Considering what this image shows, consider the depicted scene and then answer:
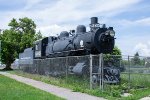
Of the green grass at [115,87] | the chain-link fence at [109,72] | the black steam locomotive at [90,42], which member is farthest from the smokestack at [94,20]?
the green grass at [115,87]

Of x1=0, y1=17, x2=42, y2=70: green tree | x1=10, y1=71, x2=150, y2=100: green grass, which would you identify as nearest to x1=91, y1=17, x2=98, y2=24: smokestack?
x1=10, y1=71, x2=150, y2=100: green grass

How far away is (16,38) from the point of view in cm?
7125

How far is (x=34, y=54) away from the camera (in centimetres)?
3678

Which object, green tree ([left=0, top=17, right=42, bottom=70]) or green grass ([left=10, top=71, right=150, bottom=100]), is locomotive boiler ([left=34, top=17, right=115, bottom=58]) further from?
green tree ([left=0, top=17, right=42, bottom=70])

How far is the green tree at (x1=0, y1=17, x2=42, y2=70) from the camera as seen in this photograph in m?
69.1

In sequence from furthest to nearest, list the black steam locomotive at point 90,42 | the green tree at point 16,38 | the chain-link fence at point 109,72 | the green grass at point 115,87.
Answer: the green tree at point 16,38
the black steam locomotive at point 90,42
the chain-link fence at point 109,72
the green grass at point 115,87

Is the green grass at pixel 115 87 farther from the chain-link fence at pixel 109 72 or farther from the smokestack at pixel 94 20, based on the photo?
the smokestack at pixel 94 20

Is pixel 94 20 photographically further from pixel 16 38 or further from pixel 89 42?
pixel 16 38

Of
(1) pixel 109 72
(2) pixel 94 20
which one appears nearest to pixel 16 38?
(2) pixel 94 20

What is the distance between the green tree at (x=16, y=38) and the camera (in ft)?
227

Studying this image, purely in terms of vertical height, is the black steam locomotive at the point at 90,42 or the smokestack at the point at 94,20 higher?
the smokestack at the point at 94,20

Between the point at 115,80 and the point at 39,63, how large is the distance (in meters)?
13.9

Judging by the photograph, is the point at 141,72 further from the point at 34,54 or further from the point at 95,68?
the point at 34,54

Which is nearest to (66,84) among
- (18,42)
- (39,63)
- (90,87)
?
(90,87)
